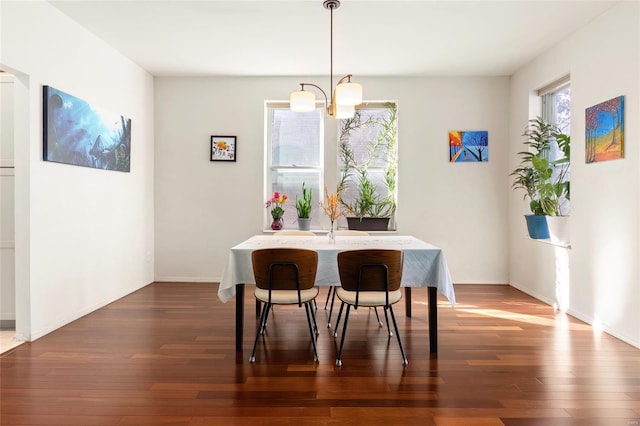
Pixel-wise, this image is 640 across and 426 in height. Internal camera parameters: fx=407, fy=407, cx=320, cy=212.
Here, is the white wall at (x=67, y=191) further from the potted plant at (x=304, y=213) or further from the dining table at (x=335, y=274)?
the potted plant at (x=304, y=213)

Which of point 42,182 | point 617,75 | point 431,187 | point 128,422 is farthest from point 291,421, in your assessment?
point 431,187

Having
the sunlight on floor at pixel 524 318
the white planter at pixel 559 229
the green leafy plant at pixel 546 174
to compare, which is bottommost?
the sunlight on floor at pixel 524 318

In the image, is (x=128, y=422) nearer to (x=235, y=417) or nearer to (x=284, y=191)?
(x=235, y=417)

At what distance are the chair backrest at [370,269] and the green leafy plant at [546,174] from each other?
7.87ft

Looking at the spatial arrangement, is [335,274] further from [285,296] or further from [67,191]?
[67,191]

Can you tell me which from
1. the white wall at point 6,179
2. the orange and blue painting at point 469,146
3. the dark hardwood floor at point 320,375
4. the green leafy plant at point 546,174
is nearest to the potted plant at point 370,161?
the orange and blue painting at point 469,146

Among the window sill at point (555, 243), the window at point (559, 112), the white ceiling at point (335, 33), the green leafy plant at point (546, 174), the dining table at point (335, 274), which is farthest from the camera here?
the window at point (559, 112)

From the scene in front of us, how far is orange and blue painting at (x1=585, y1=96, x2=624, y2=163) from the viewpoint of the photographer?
11.1 feet

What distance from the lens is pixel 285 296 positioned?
293cm

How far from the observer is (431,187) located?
5574mm

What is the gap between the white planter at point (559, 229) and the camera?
13.8ft

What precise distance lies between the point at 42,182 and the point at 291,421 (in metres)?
2.86

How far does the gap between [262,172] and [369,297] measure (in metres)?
3.12

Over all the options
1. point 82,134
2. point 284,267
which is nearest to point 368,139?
point 284,267
